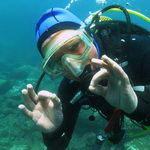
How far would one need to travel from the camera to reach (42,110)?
2.69 meters

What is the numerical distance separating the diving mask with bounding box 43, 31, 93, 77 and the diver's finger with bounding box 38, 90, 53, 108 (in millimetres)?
286

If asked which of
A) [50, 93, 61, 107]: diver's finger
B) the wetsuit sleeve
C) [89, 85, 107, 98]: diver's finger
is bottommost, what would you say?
the wetsuit sleeve

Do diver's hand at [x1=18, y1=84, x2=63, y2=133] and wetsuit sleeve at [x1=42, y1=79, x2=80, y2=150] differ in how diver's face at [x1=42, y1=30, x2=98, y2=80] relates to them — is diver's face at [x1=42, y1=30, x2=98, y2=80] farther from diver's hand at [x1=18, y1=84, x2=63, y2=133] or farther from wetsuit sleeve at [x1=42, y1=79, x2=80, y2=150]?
wetsuit sleeve at [x1=42, y1=79, x2=80, y2=150]

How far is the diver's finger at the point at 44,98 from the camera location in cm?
247

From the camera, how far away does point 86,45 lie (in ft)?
8.52

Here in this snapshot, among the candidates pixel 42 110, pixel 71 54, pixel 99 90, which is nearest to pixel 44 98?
pixel 42 110

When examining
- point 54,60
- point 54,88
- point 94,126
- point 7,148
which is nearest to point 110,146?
point 94,126

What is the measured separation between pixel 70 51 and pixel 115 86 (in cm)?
74

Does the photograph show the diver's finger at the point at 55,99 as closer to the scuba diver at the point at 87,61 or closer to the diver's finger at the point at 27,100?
the scuba diver at the point at 87,61

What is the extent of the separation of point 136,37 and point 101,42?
326mm

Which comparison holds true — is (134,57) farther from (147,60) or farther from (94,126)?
(94,126)

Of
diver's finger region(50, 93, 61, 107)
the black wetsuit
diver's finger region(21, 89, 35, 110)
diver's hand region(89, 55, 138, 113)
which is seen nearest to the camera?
diver's hand region(89, 55, 138, 113)

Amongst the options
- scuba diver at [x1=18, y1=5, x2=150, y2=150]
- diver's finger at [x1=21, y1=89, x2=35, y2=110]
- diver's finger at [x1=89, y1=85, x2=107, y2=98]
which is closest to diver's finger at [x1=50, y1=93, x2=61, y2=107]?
scuba diver at [x1=18, y1=5, x2=150, y2=150]

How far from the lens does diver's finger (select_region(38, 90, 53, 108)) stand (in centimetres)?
247
